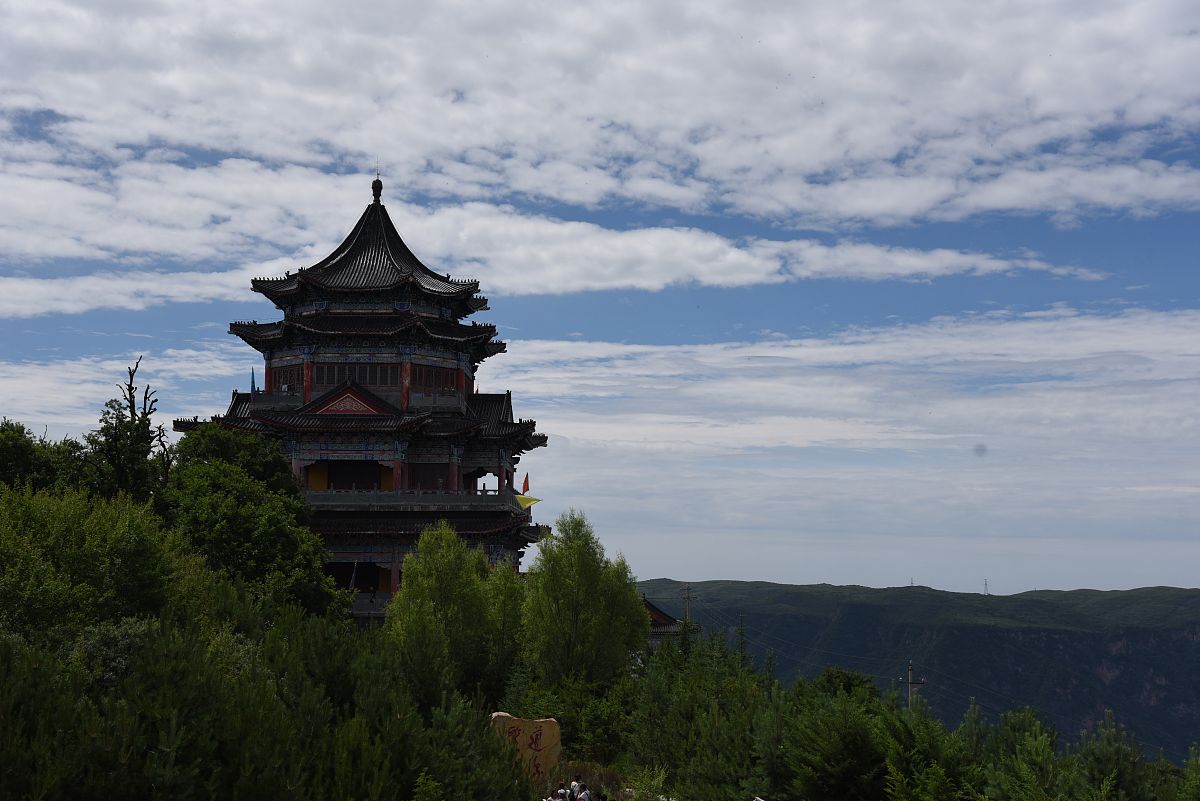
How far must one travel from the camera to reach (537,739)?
3116cm

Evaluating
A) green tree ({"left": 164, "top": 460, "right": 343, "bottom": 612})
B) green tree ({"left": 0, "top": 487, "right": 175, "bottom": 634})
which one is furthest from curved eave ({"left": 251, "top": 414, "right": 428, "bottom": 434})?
green tree ({"left": 0, "top": 487, "right": 175, "bottom": 634})

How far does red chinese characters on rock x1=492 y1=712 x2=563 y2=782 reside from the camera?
30.5 meters

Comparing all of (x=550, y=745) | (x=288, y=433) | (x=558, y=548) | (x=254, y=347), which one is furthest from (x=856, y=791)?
(x=254, y=347)

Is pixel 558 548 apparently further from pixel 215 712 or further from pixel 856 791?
pixel 215 712

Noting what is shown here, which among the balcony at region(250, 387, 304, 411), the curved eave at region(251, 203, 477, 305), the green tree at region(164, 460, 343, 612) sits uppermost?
the curved eave at region(251, 203, 477, 305)

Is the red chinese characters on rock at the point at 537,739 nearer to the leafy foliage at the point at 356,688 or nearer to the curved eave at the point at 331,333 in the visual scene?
the leafy foliage at the point at 356,688

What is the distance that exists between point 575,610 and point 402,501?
19.2m

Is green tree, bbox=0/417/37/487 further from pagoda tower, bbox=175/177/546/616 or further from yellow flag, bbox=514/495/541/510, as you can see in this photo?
yellow flag, bbox=514/495/541/510

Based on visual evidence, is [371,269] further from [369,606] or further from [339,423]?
[369,606]

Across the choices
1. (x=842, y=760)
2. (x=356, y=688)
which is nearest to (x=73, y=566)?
(x=356, y=688)

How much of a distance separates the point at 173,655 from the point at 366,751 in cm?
390

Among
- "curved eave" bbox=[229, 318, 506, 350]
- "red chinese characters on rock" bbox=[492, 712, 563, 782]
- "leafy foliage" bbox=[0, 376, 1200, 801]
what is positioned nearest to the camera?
"leafy foliage" bbox=[0, 376, 1200, 801]

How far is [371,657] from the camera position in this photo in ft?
76.4

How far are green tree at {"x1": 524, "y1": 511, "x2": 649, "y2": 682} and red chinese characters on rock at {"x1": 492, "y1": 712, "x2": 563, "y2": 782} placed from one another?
23.8 feet
